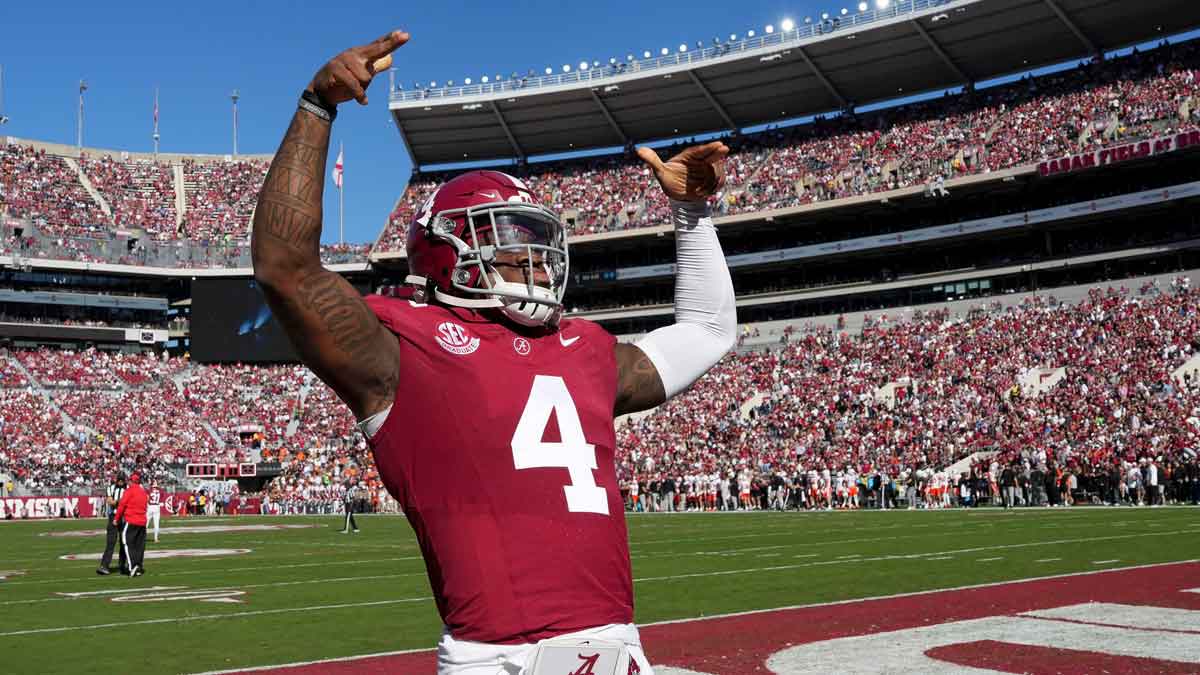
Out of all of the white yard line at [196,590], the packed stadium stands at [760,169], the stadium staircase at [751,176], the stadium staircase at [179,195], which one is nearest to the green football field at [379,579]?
the white yard line at [196,590]

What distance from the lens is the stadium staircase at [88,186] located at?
6512 cm

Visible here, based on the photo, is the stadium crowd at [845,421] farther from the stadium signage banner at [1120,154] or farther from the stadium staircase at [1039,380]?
the stadium signage banner at [1120,154]

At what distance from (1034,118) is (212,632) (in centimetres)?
4399

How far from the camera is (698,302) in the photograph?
11.2ft

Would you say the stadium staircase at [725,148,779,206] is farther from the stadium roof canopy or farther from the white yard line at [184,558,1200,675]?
the white yard line at [184,558,1200,675]

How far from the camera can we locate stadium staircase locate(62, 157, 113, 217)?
6512cm

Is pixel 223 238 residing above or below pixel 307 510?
above

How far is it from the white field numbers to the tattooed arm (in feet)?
1.13

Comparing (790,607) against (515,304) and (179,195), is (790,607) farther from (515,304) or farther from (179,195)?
(179,195)

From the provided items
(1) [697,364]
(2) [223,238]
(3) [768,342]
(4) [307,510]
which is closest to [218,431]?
(4) [307,510]

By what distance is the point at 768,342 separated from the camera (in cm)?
4984

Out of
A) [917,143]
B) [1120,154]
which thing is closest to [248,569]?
[1120,154]

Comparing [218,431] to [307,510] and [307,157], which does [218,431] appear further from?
[307,157]

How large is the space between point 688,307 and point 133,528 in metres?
14.1
